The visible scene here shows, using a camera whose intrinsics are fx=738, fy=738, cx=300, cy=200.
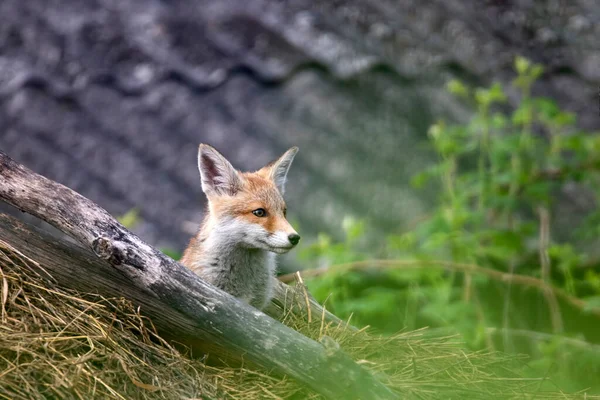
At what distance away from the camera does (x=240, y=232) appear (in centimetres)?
386

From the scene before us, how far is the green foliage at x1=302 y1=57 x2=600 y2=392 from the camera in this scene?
499cm

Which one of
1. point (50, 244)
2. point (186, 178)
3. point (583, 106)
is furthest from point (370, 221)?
point (50, 244)

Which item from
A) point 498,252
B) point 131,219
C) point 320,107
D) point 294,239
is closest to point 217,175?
point 294,239

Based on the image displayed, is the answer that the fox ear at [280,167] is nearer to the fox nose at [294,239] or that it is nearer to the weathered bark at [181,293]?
the fox nose at [294,239]

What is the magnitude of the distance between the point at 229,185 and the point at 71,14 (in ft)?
9.52

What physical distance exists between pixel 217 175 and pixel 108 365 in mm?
1712

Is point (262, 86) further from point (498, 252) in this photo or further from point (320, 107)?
point (498, 252)

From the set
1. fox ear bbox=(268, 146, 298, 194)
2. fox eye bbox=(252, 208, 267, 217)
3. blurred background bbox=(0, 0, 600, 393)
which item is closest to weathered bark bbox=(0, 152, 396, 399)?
fox eye bbox=(252, 208, 267, 217)

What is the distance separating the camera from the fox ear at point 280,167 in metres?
4.23

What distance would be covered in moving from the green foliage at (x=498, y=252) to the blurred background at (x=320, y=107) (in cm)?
3

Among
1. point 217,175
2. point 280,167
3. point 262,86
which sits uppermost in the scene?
point 262,86

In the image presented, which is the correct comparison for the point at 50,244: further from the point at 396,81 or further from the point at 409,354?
the point at 396,81

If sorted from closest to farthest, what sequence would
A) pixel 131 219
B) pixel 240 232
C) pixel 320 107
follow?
pixel 240 232
pixel 131 219
pixel 320 107

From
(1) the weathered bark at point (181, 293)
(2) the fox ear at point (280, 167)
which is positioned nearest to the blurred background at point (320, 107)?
(2) the fox ear at point (280, 167)
